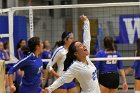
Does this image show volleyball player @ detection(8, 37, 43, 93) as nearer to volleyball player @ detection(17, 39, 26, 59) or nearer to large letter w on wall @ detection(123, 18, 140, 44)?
volleyball player @ detection(17, 39, 26, 59)

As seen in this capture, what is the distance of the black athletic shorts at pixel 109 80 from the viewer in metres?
9.01

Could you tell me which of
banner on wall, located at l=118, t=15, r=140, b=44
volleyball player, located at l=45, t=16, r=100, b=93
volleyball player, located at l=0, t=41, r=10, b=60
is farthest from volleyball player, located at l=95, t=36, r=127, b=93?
banner on wall, located at l=118, t=15, r=140, b=44

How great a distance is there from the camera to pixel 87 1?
62.2ft

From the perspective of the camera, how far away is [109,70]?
9.19 meters

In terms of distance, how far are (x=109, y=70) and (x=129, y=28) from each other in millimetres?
4894

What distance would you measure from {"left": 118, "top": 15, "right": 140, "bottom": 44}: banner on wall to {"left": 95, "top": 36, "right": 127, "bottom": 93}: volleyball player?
3.81 metres

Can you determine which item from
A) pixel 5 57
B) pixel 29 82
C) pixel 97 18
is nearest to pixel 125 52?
pixel 97 18

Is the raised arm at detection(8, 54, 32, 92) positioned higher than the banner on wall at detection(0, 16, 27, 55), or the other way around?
the banner on wall at detection(0, 16, 27, 55)

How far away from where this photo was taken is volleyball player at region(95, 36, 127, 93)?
9.02 m

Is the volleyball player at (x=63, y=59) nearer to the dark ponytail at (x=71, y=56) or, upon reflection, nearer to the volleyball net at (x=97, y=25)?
the dark ponytail at (x=71, y=56)

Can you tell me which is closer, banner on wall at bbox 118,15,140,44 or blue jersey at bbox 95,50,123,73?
blue jersey at bbox 95,50,123,73

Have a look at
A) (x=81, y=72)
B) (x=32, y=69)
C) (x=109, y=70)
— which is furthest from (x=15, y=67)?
(x=109, y=70)

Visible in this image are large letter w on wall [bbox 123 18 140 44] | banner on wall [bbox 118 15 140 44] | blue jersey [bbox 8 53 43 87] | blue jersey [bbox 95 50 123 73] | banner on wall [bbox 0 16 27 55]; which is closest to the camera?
blue jersey [bbox 8 53 43 87]

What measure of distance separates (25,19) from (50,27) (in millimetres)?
5253
